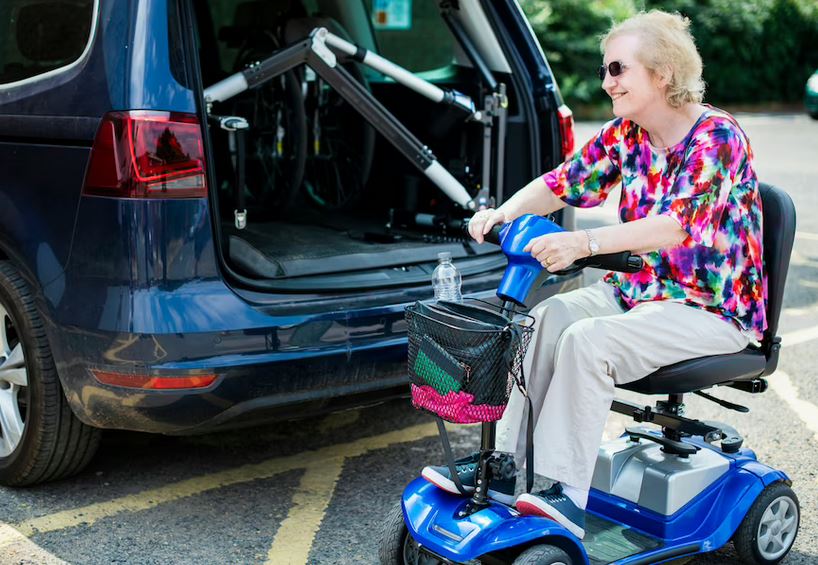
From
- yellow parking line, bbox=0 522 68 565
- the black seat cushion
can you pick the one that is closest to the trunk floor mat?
yellow parking line, bbox=0 522 68 565

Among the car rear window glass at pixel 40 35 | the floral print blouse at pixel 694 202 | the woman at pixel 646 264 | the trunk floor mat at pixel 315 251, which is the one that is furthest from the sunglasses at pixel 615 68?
the car rear window glass at pixel 40 35

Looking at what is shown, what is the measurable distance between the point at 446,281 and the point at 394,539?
2.52ft

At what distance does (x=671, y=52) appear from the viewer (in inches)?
115

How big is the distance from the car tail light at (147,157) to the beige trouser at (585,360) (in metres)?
1.07

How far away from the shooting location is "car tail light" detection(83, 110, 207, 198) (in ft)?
10.0

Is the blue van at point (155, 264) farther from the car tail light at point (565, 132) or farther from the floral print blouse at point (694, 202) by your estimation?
the floral print blouse at point (694, 202)

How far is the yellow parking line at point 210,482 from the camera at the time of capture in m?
3.41

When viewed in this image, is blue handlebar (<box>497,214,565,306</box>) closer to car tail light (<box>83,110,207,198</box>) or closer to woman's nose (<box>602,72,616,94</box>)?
woman's nose (<box>602,72,616,94</box>)

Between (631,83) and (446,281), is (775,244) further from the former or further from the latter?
(446,281)

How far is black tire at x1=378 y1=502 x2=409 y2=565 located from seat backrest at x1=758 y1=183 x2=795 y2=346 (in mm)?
1156

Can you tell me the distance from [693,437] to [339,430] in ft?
4.89

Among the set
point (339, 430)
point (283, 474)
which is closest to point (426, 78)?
point (339, 430)

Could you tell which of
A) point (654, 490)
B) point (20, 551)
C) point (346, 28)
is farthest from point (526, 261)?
point (346, 28)

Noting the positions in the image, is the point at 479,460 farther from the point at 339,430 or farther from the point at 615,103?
the point at 339,430
